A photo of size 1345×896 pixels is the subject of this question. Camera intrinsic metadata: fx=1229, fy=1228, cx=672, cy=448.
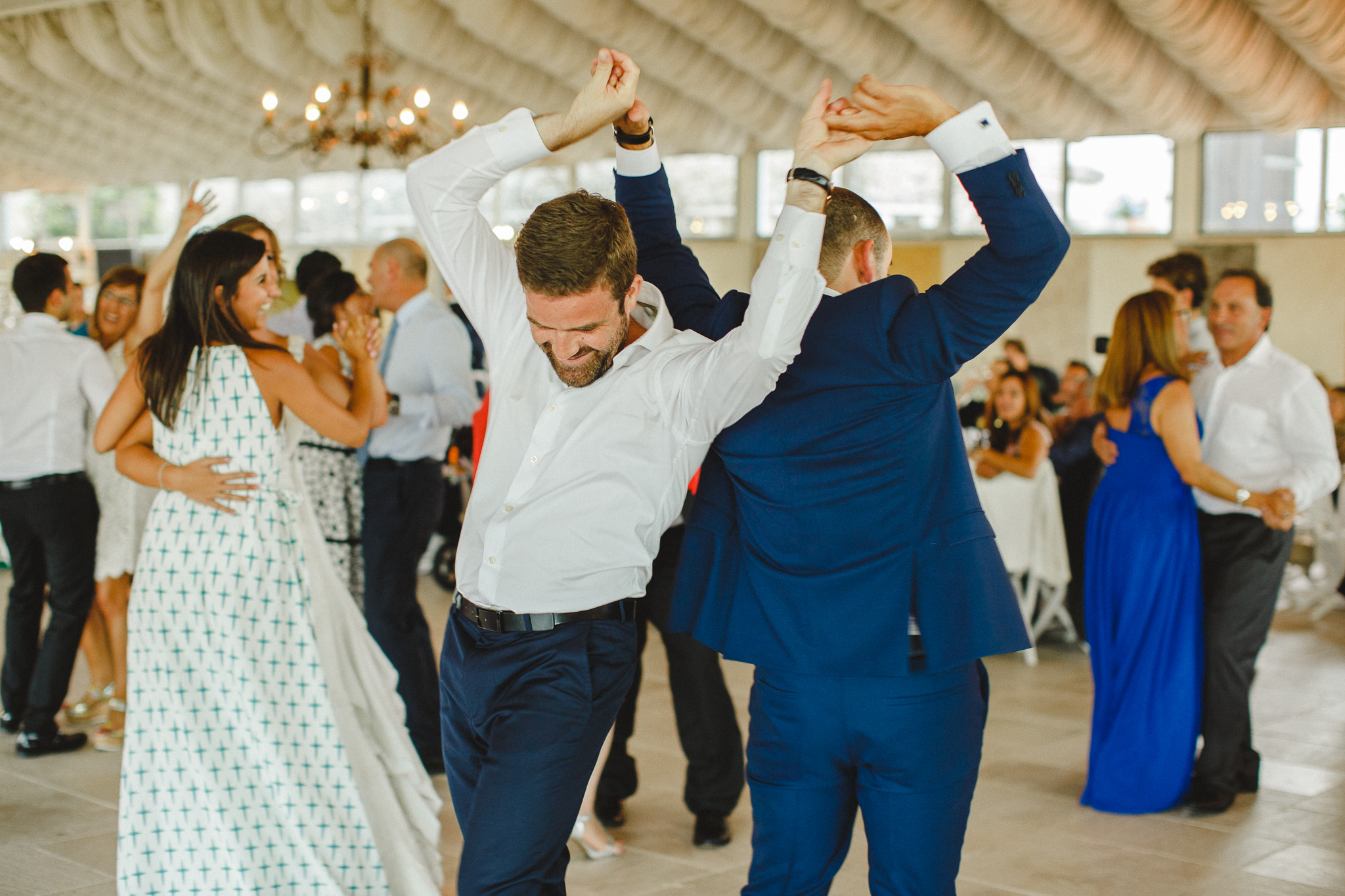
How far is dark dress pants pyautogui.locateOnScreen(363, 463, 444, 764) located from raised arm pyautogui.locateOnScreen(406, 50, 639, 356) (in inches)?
88.8

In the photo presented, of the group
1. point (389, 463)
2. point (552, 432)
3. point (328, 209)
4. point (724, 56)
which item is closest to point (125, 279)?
point (389, 463)

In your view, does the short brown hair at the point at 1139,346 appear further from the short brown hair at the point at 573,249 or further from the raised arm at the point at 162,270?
the raised arm at the point at 162,270

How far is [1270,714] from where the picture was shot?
202 inches

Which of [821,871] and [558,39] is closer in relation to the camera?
[821,871]

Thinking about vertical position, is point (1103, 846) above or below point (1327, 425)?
below

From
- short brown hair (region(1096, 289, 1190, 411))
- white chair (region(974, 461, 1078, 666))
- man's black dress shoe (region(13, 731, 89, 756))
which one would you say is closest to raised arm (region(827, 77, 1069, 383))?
short brown hair (region(1096, 289, 1190, 411))

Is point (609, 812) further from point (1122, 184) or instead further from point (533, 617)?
point (1122, 184)

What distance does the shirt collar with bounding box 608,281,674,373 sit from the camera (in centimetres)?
192

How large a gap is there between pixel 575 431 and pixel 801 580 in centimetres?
42

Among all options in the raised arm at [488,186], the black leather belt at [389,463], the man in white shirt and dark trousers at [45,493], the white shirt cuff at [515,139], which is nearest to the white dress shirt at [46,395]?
the man in white shirt and dark trousers at [45,493]

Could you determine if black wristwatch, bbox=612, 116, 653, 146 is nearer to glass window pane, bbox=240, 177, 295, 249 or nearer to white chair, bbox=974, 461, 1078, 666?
white chair, bbox=974, 461, 1078, 666

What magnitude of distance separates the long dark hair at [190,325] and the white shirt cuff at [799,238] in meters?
1.65

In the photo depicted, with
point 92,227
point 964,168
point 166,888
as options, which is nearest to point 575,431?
point 964,168

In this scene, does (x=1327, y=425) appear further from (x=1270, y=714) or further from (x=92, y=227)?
(x=92, y=227)
